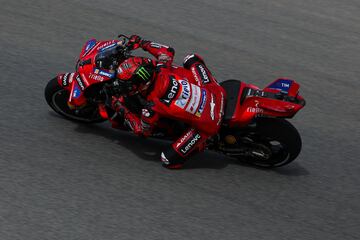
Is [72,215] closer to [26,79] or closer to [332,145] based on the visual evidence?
[26,79]

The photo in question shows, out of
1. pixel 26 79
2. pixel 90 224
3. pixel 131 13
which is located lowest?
pixel 90 224

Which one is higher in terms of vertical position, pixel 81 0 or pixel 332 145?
pixel 81 0

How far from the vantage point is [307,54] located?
32.1ft

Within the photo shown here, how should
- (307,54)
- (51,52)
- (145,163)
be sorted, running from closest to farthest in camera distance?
(145,163)
(51,52)
(307,54)

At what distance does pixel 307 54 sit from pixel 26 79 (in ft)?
13.6

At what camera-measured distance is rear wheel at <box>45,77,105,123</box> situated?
723 centimetres

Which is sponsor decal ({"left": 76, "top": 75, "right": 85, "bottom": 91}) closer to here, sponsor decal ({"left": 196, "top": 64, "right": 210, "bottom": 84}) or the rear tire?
sponsor decal ({"left": 196, "top": 64, "right": 210, "bottom": 84})

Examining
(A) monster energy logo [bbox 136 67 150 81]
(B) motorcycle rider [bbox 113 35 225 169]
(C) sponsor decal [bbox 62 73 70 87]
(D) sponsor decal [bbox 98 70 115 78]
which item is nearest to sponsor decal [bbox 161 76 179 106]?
(B) motorcycle rider [bbox 113 35 225 169]

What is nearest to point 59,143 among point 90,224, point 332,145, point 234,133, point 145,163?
point 145,163

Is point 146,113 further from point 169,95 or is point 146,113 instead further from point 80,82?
point 80,82

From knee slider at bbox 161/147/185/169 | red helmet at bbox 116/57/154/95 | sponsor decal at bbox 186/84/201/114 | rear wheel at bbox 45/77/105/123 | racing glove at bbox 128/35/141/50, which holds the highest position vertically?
racing glove at bbox 128/35/141/50

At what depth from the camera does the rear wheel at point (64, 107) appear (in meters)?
7.23

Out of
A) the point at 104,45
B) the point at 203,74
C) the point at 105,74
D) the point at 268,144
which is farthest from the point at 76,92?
the point at 268,144

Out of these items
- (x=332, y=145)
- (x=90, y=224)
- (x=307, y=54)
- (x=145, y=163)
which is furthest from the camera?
(x=307, y=54)
